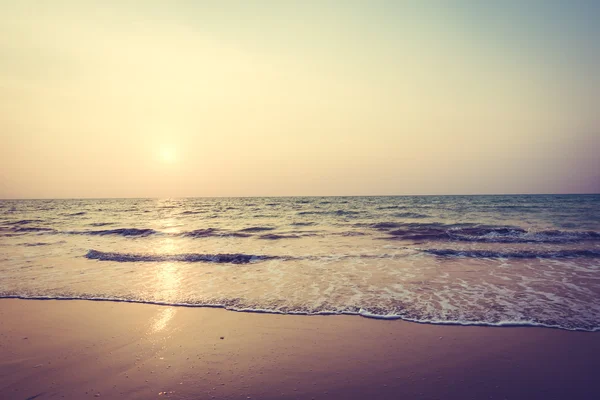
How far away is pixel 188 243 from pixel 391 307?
14507 millimetres

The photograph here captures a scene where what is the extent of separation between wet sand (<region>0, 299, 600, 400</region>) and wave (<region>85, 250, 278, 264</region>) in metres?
6.93

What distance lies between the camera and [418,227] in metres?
26.1

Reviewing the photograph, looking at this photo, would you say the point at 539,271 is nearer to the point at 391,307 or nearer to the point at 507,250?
the point at 507,250

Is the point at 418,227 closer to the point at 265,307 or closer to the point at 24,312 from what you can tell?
the point at 265,307

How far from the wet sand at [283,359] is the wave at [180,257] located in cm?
693

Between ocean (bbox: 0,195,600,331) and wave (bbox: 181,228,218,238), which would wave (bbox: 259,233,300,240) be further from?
wave (bbox: 181,228,218,238)

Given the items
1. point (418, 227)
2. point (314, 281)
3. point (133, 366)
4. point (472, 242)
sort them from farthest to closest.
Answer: point (418, 227) → point (472, 242) → point (314, 281) → point (133, 366)

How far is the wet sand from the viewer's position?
4.45 metres

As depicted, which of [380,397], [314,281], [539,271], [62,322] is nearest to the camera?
[380,397]

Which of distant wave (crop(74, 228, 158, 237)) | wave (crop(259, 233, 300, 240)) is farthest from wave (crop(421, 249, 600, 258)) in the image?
distant wave (crop(74, 228, 158, 237))

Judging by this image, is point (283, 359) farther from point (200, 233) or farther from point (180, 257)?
point (200, 233)

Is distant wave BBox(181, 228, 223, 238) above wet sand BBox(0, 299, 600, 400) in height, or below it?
below

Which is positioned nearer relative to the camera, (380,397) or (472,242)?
(380,397)

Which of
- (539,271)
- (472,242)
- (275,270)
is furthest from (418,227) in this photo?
(275,270)
